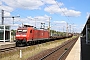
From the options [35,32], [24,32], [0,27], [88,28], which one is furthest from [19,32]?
[88,28]

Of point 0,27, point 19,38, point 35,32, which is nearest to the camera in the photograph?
point 19,38

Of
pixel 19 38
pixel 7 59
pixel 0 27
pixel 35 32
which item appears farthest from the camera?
pixel 0 27

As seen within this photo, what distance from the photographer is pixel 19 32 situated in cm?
3247

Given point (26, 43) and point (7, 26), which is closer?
point (26, 43)

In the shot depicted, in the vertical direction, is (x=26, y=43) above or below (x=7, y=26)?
below

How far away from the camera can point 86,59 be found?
1672 cm

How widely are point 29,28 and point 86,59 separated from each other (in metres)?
17.5

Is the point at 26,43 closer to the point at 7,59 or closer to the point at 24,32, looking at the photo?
the point at 24,32

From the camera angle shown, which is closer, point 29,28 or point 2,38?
point 29,28

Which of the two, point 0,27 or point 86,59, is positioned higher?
point 0,27

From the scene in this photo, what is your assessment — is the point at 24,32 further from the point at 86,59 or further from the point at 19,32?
the point at 86,59

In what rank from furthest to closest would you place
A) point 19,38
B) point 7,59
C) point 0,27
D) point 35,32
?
1. point 0,27
2. point 35,32
3. point 19,38
4. point 7,59

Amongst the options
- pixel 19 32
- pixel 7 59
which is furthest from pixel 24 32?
pixel 7 59

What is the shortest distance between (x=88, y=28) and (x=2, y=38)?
57.9ft
